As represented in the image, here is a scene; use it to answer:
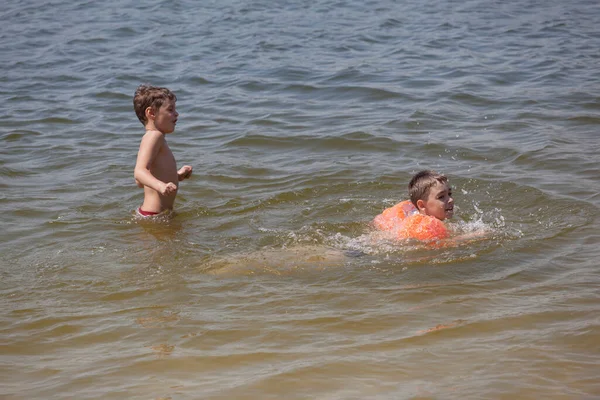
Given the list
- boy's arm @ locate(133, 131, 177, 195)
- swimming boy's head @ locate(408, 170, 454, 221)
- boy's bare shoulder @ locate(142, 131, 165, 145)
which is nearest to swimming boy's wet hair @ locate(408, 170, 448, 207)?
swimming boy's head @ locate(408, 170, 454, 221)

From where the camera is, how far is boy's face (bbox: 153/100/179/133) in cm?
708

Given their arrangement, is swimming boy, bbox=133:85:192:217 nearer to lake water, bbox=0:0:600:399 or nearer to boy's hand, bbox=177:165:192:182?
boy's hand, bbox=177:165:192:182

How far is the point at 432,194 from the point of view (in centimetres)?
646

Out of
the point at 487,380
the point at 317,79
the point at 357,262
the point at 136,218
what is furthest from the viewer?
the point at 317,79

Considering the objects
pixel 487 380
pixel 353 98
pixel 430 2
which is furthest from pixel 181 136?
pixel 430 2

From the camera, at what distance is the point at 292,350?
4.55m

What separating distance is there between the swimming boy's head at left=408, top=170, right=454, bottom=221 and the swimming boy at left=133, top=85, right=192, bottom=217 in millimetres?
1955

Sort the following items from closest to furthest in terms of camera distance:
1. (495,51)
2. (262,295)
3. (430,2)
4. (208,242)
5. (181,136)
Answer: (262,295), (208,242), (181,136), (495,51), (430,2)

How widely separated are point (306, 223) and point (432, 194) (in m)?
1.19

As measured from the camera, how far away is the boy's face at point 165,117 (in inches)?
279

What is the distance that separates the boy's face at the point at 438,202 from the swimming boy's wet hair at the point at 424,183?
0.03 meters

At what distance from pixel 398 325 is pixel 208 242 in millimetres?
2271

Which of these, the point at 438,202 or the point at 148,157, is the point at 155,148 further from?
the point at 438,202

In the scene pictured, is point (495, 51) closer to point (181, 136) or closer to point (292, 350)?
point (181, 136)
